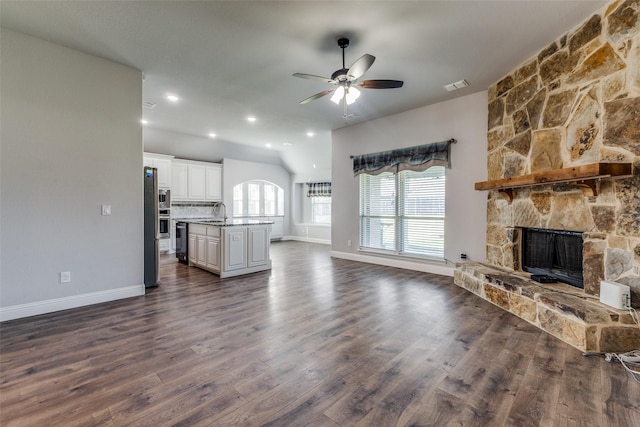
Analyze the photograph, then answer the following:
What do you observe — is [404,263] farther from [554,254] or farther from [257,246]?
[257,246]

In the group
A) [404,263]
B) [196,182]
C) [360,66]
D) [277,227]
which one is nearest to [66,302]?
[360,66]

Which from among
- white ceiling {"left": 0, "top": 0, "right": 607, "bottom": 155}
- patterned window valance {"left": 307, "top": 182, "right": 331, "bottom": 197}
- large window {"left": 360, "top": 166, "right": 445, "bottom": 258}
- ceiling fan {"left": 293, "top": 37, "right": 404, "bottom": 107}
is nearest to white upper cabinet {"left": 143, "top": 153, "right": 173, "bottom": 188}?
white ceiling {"left": 0, "top": 0, "right": 607, "bottom": 155}

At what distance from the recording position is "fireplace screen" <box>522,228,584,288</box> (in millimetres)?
3031

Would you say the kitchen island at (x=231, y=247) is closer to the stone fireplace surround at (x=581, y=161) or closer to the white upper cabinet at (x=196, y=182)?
the white upper cabinet at (x=196, y=182)

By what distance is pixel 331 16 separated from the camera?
2682mm

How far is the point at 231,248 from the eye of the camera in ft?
15.6

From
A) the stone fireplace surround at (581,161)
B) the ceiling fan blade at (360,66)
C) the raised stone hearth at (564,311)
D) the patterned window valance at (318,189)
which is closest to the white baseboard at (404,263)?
the stone fireplace surround at (581,161)

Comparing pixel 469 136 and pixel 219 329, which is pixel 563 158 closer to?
pixel 469 136

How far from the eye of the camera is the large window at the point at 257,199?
30.4 feet

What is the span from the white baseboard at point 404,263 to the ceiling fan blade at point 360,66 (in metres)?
3.54

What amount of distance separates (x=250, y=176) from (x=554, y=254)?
790cm

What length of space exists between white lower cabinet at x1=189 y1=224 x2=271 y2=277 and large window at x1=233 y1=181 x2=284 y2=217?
12.4ft

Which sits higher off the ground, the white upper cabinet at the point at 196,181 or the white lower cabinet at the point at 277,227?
the white upper cabinet at the point at 196,181

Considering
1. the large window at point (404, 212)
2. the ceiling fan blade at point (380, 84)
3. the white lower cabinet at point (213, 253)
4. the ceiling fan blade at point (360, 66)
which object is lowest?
the white lower cabinet at point (213, 253)
